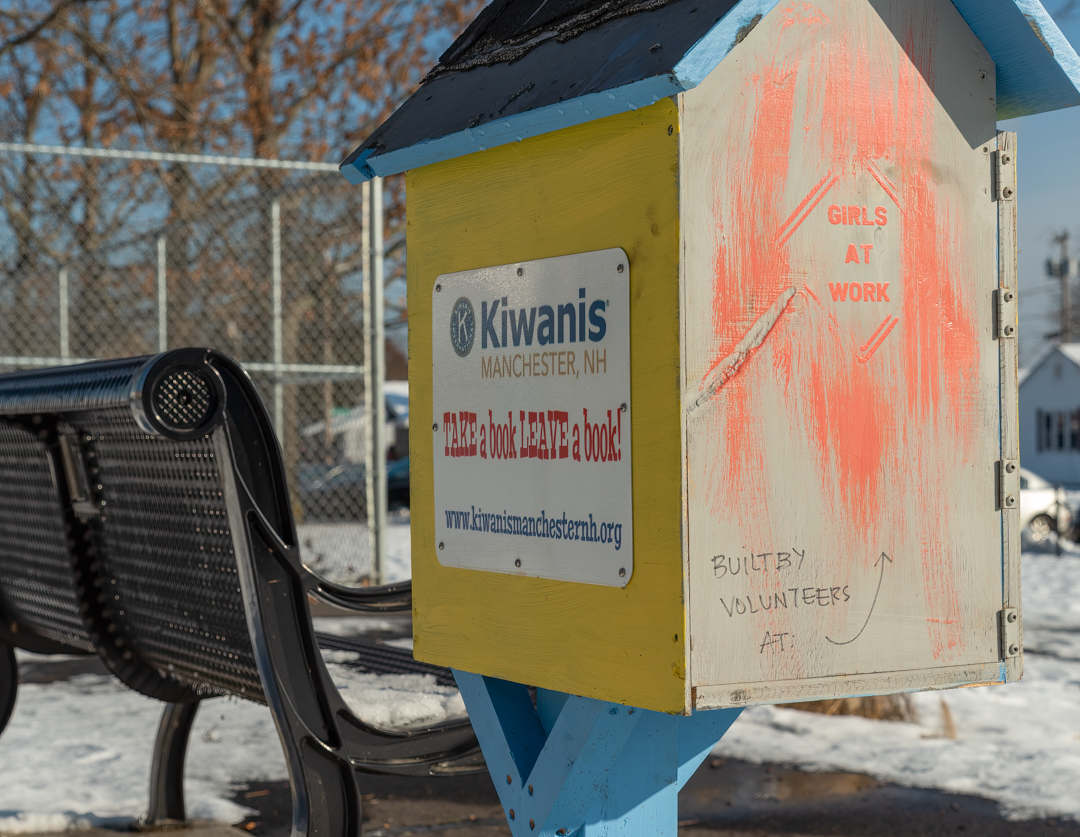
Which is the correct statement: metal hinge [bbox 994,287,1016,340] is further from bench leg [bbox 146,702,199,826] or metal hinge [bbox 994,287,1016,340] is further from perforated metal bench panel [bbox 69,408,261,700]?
bench leg [bbox 146,702,199,826]

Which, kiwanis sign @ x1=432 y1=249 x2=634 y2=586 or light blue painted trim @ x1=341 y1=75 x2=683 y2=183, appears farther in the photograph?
kiwanis sign @ x1=432 y1=249 x2=634 y2=586

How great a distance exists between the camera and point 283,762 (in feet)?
15.3

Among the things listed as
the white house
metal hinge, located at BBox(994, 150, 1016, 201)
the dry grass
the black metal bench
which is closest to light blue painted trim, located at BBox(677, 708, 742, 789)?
the black metal bench

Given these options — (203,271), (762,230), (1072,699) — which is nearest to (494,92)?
(762,230)

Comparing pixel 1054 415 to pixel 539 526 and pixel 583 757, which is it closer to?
pixel 583 757

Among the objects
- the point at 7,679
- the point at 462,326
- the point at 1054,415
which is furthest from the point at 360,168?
the point at 1054,415

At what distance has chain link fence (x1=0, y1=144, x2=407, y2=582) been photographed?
29.9ft

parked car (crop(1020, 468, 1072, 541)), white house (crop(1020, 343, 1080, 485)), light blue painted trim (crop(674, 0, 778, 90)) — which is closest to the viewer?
light blue painted trim (crop(674, 0, 778, 90))

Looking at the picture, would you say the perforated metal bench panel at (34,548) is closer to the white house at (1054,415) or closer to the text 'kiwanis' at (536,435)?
the text 'kiwanis' at (536,435)

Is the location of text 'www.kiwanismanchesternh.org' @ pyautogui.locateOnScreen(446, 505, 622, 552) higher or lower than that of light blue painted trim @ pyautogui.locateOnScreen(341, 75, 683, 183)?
lower

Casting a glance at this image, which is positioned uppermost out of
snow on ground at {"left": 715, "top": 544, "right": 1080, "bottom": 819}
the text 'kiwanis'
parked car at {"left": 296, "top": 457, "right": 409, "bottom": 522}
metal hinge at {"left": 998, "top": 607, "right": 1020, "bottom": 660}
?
the text 'kiwanis'

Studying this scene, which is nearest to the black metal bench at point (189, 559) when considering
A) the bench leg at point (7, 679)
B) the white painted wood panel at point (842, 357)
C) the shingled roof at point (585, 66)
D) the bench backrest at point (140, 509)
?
the bench backrest at point (140, 509)

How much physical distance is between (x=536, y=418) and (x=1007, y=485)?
816 millimetres

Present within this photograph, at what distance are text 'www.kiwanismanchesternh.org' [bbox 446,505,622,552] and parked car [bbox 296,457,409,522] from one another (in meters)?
7.45
